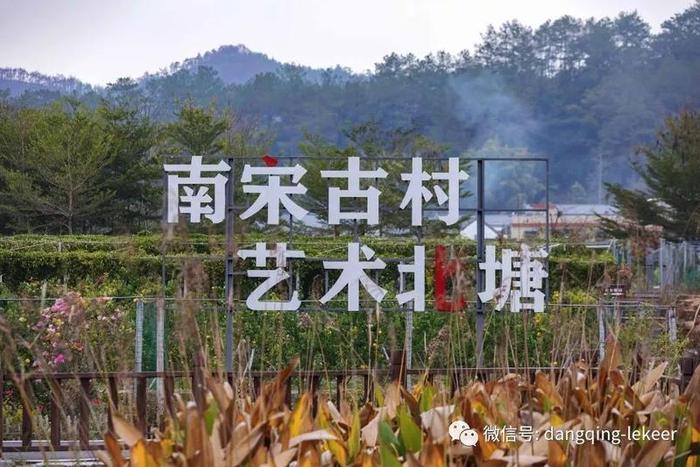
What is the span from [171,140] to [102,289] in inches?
507

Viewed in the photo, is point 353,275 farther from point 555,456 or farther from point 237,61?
point 237,61

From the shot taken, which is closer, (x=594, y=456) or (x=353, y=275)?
(x=594, y=456)

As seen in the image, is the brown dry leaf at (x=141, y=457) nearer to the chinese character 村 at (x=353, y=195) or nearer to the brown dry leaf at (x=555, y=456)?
the brown dry leaf at (x=555, y=456)

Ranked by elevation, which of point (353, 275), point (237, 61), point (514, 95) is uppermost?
point (237, 61)

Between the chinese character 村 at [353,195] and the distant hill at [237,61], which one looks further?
the distant hill at [237,61]

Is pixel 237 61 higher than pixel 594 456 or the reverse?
higher

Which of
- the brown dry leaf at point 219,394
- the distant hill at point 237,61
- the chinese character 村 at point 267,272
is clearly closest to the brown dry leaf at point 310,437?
the brown dry leaf at point 219,394

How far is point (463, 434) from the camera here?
117 inches

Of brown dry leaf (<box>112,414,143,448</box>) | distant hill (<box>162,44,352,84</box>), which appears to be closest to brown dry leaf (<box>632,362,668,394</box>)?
brown dry leaf (<box>112,414,143,448</box>)

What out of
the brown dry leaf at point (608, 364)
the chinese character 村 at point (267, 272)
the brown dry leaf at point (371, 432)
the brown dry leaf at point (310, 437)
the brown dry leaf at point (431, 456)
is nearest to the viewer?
the brown dry leaf at point (431, 456)

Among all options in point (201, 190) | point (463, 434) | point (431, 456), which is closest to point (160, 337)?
point (463, 434)

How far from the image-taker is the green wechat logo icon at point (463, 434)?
2.95 m

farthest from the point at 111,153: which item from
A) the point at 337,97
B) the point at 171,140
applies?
the point at 337,97

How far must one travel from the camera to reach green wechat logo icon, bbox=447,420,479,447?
116 inches
